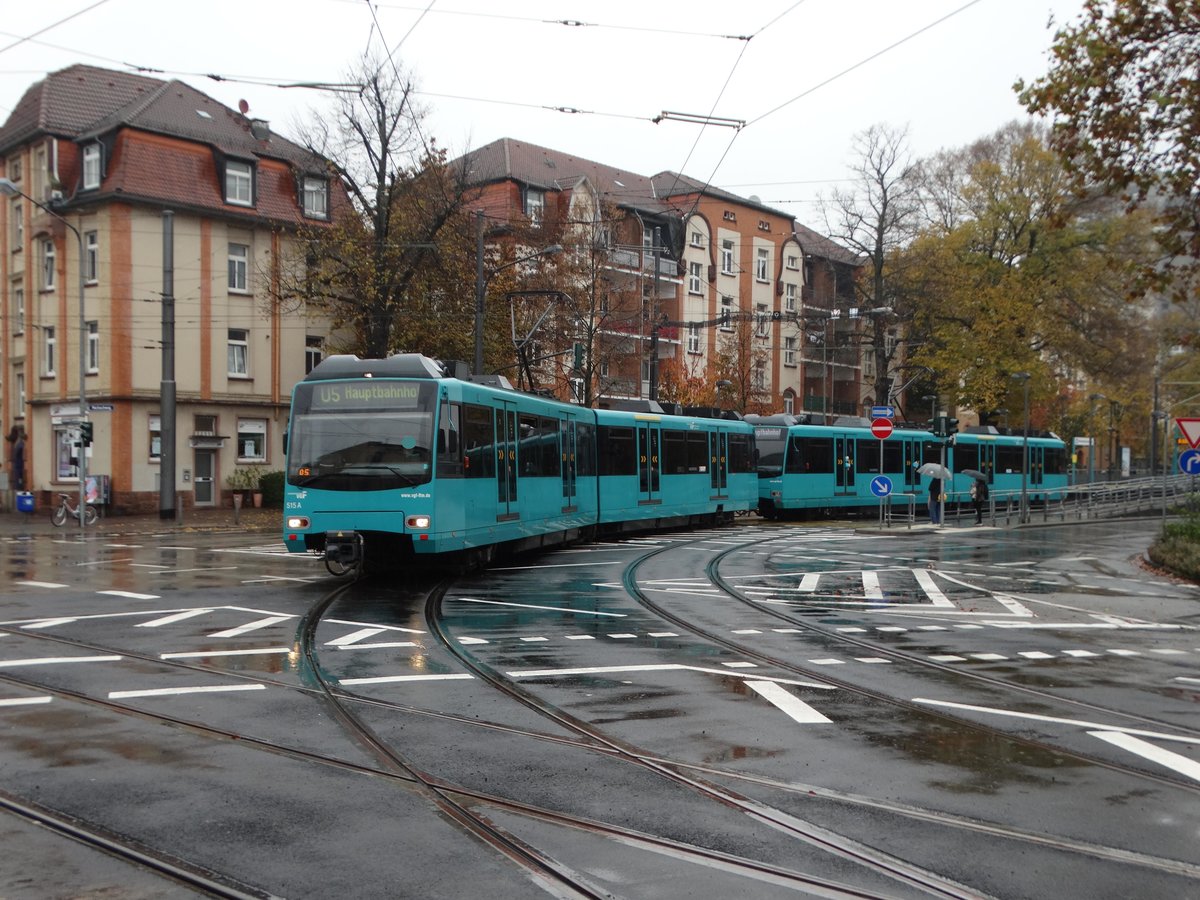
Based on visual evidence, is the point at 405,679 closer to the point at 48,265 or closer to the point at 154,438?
the point at 154,438

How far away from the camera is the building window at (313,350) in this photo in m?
44.6

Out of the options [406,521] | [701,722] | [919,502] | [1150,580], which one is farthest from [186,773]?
[919,502]

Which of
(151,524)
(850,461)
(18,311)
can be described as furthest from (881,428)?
(18,311)

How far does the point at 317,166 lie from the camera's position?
132 ft

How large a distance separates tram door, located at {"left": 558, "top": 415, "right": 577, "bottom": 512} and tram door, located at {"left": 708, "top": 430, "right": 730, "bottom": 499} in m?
8.87

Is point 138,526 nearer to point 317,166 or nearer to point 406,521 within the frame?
point 317,166

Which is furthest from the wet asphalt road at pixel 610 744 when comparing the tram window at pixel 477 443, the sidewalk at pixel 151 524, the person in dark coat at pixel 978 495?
the person in dark coat at pixel 978 495

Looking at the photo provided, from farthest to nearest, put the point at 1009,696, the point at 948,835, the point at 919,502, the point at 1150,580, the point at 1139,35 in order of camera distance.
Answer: the point at 919,502 < the point at 1150,580 < the point at 1139,35 < the point at 1009,696 < the point at 948,835

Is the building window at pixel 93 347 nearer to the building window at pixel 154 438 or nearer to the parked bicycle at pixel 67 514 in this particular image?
the building window at pixel 154 438

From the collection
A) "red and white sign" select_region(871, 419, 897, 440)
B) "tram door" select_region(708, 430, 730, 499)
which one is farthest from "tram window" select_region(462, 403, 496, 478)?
"red and white sign" select_region(871, 419, 897, 440)

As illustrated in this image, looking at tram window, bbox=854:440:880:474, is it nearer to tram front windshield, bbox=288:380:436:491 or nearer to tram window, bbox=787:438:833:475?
tram window, bbox=787:438:833:475

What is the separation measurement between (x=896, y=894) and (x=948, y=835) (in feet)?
2.78

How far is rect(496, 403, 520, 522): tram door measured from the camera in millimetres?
18984

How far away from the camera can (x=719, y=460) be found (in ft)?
109
